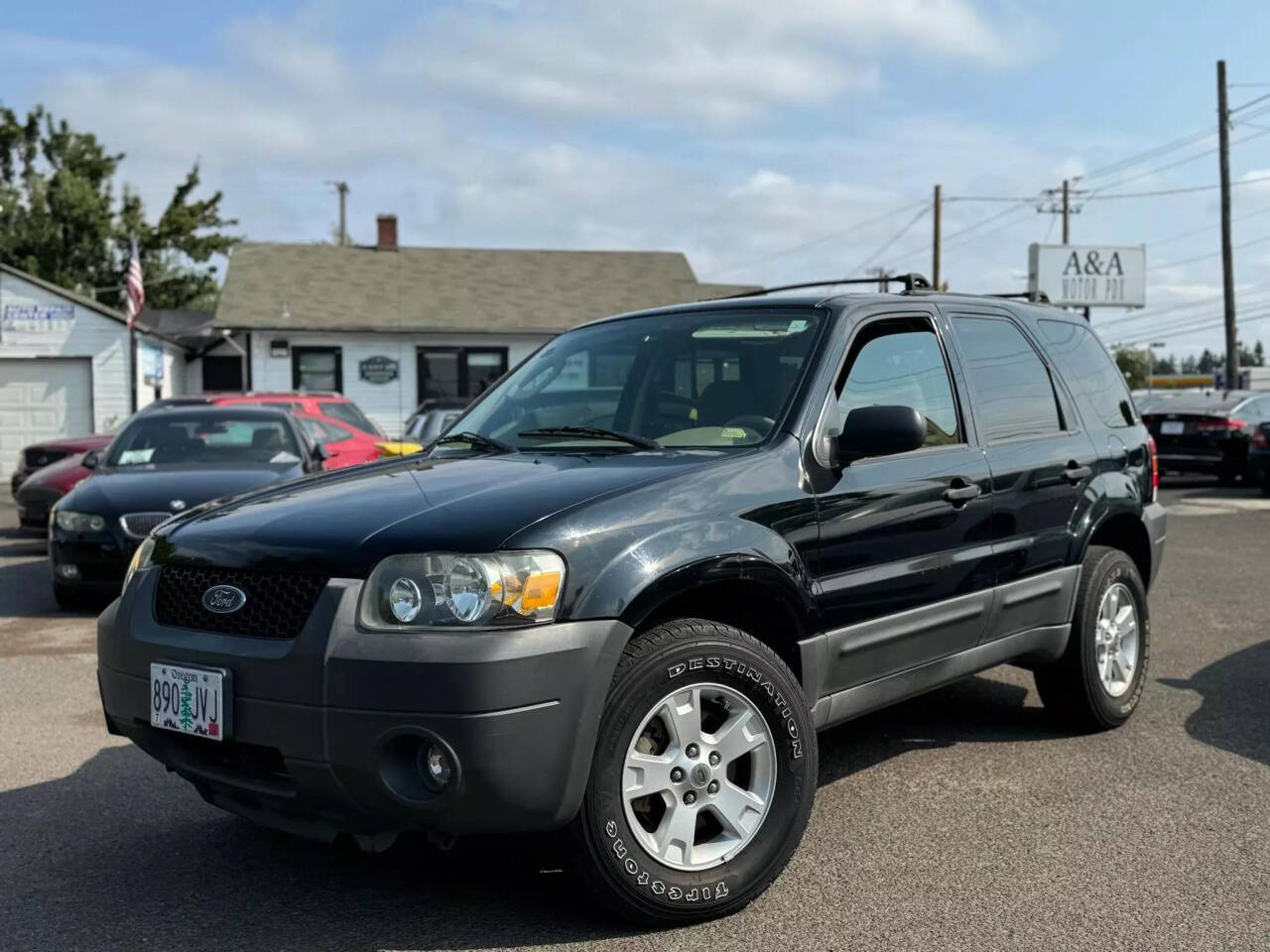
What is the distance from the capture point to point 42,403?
25.3 m

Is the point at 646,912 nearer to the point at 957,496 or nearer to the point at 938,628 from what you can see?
the point at 938,628

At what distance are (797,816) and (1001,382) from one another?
7.16 ft

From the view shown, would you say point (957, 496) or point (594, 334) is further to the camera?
point (594, 334)

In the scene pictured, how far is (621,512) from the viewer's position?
3293 millimetres

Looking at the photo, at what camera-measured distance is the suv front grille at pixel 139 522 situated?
326 inches

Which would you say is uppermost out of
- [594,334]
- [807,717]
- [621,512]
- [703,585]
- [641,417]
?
[594,334]

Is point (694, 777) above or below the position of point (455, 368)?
below

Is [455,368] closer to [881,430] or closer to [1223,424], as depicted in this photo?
[1223,424]

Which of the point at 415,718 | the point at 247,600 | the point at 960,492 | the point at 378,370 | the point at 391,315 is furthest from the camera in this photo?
the point at 391,315

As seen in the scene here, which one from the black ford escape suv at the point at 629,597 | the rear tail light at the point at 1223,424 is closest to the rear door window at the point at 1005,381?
the black ford escape suv at the point at 629,597

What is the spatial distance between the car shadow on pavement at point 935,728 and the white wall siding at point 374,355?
73.0 feet

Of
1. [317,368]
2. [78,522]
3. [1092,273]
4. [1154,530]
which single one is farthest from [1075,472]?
[1092,273]

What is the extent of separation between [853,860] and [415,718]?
5.32 ft

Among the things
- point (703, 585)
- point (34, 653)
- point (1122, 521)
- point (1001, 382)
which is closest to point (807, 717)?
point (703, 585)
